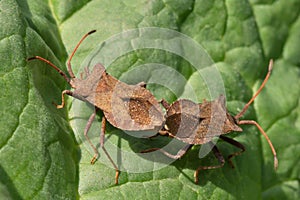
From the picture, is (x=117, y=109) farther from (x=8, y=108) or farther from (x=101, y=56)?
(x=8, y=108)

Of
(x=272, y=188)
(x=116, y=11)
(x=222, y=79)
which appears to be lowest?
(x=272, y=188)

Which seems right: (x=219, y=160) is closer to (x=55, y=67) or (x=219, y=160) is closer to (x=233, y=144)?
(x=233, y=144)

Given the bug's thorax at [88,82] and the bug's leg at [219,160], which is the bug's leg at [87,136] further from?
the bug's leg at [219,160]

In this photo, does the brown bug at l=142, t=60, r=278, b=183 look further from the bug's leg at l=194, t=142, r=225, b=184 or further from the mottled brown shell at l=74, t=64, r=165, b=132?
the mottled brown shell at l=74, t=64, r=165, b=132

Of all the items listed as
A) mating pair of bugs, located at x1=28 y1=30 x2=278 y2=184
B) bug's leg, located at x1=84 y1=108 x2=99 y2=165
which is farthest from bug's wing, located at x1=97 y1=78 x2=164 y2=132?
bug's leg, located at x1=84 y1=108 x2=99 y2=165

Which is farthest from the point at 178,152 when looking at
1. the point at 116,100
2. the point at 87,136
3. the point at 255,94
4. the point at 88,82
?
the point at 255,94

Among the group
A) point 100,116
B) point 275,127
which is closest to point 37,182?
point 100,116

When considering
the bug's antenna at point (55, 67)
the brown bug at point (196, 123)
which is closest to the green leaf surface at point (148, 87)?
the bug's antenna at point (55, 67)
